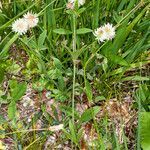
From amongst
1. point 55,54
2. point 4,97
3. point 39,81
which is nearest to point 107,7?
point 55,54

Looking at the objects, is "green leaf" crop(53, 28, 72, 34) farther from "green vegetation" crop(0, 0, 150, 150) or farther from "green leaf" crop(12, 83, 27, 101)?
"green leaf" crop(12, 83, 27, 101)

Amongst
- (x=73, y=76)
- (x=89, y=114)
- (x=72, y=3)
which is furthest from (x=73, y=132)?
(x=72, y=3)

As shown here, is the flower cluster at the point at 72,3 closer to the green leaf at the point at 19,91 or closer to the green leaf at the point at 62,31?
the green leaf at the point at 62,31

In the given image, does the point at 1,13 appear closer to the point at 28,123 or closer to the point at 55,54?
the point at 55,54

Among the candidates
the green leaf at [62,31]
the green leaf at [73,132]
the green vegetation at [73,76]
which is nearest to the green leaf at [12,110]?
the green vegetation at [73,76]

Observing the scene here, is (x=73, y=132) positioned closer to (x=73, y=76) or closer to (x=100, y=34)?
(x=73, y=76)

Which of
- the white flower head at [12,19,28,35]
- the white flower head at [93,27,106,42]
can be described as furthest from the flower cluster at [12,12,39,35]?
the white flower head at [93,27,106,42]
